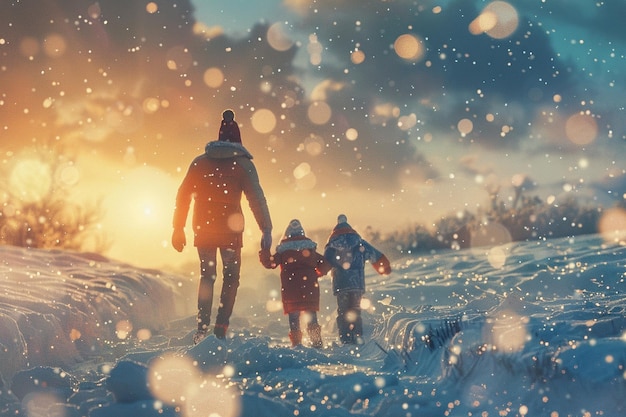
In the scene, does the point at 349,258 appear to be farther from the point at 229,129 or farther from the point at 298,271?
the point at 229,129

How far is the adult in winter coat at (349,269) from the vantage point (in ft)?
26.9

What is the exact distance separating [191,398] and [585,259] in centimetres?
1070

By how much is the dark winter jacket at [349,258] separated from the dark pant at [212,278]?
1.96m

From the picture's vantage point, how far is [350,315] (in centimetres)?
822

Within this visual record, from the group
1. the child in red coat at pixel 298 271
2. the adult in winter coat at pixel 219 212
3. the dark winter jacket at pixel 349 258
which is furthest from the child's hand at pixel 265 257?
the dark winter jacket at pixel 349 258

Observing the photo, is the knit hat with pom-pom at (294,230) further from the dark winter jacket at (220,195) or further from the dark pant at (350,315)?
the dark winter jacket at (220,195)

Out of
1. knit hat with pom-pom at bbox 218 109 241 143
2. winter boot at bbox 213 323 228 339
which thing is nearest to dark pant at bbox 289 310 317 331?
winter boot at bbox 213 323 228 339

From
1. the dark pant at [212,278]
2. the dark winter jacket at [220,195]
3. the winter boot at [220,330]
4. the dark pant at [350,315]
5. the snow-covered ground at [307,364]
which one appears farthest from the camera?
the dark pant at [350,315]

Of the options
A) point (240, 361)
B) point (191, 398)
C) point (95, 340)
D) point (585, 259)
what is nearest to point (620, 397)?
point (191, 398)

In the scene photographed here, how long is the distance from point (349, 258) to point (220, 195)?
230 cm

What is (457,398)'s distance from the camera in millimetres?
3383

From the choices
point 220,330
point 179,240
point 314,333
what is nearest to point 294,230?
point 314,333

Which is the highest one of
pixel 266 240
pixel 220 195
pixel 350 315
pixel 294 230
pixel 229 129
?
pixel 229 129

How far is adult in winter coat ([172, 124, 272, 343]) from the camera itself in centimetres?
677
